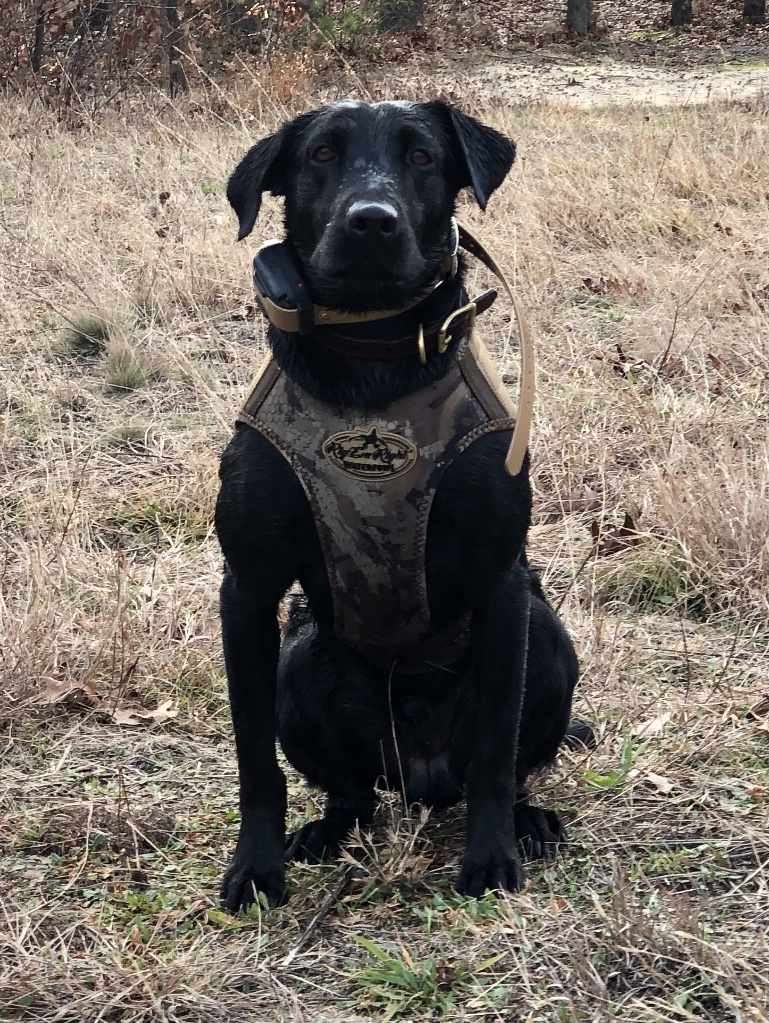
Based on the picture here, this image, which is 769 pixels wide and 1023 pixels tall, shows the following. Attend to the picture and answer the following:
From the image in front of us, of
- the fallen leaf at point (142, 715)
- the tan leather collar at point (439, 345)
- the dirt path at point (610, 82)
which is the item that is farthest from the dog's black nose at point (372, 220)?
the dirt path at point (610, 82)

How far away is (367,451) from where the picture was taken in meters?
2.44

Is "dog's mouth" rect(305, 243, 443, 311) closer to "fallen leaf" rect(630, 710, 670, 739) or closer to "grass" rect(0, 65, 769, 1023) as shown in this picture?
"grass" rect(0, 65, 769, 1023)

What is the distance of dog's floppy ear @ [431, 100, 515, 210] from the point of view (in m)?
2.65

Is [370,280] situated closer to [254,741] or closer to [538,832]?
[254,741]

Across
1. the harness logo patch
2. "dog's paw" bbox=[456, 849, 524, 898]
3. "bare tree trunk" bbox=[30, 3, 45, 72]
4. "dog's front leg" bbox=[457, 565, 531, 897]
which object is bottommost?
"dog's paw" bbox=[456, 849, 524, 898]

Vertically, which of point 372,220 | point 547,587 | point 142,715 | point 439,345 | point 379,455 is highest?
point 372,220

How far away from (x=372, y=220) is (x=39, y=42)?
9526 millimetres

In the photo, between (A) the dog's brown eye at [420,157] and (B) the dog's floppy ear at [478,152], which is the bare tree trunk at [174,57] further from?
(A) the dog's brown eye at [420,157]

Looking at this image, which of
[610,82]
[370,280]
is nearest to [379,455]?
[370,280]

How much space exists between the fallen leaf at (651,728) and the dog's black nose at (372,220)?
1322mm

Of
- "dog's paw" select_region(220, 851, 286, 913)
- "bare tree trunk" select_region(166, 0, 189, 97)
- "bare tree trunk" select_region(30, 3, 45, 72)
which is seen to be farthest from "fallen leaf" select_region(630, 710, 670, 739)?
"bare tree trunk" select_region(30, 3, 45, 72)

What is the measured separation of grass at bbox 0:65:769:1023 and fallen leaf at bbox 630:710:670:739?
1 cm

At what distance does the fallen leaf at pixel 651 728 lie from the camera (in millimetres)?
3055

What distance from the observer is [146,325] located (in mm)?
6074
